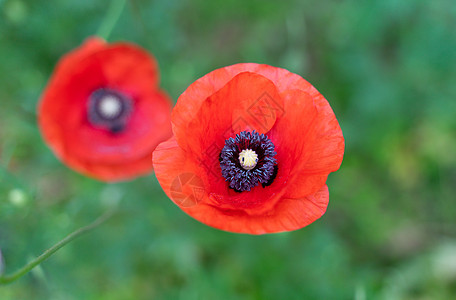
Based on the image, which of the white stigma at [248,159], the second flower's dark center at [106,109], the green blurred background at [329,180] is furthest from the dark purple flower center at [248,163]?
the second flower's dark center at [106,109]

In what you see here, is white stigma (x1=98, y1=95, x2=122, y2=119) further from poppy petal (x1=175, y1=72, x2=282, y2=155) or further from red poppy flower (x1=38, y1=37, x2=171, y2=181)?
poppy petal (x1=175, y1=72, x2=282, y2=155)

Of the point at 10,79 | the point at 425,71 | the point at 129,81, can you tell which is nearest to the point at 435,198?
the point at 425,71

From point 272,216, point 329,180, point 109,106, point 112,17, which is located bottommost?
point 272,216

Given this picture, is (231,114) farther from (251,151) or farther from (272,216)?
(272,216)

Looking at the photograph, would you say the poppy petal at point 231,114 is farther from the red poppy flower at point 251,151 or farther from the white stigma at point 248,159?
the white stigma at point 248,159

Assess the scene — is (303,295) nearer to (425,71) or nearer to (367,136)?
(367,136)

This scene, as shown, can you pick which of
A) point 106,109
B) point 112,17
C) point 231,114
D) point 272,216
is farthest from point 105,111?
A: point 272,216

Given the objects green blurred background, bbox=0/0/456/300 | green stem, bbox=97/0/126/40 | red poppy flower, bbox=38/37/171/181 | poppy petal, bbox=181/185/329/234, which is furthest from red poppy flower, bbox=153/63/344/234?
green stem, bbox=97/0/126/40

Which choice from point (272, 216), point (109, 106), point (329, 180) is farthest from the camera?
point (329, 180)
